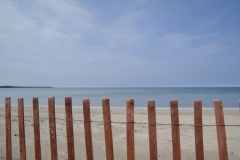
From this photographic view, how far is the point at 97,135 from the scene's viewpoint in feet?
22.8

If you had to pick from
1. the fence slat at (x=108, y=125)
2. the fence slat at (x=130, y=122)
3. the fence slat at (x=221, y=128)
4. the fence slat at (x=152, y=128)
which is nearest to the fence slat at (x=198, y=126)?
the fence slat at (x=221, y=128)

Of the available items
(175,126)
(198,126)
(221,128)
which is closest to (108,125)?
(175,126)

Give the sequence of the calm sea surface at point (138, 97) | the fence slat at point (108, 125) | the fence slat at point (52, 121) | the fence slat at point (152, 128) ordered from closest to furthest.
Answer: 1. the fence slat at point (152, 128)
2. the fence slat at point (108, 125)
3. the fence slat at point (52, 121)
4. the calm sea surface at point (138, 97)

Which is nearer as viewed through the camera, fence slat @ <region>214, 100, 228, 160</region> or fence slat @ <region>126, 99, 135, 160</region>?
fence slat @ <region>214, 100, 228, 160</region>

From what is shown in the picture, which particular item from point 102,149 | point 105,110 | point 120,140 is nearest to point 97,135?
point 120,140

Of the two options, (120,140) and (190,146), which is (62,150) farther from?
(190,146)

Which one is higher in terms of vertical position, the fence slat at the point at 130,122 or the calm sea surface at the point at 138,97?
the calm sea surface at the point at 138,97

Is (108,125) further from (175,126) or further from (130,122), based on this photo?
(175,126)

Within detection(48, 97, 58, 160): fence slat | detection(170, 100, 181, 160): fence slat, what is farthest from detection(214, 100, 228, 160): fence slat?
detection(48, 97, 58, 160): fence slat

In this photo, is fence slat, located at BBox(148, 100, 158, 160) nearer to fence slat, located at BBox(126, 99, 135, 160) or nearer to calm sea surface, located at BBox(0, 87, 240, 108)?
fence slat, located at BBox(126, 99, 135, 160)

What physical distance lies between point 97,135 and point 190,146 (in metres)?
3.28

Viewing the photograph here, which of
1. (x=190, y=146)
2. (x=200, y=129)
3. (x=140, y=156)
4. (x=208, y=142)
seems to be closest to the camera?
(x=200, y=129)

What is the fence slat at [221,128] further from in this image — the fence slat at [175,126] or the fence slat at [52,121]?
the fence slat at [52,121]

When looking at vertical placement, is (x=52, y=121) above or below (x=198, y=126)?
above
